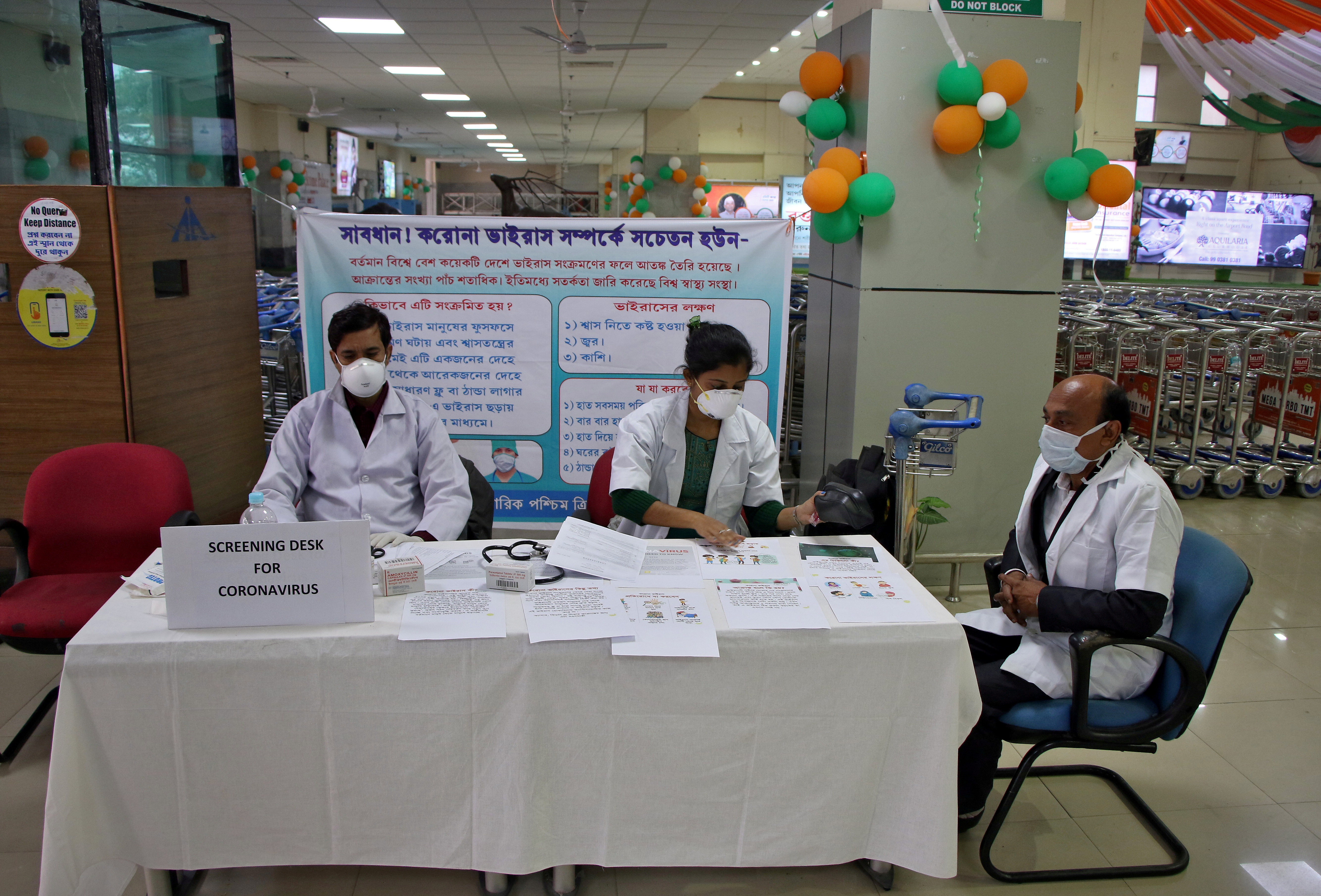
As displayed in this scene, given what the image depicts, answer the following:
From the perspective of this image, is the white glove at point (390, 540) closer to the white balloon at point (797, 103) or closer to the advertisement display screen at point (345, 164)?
the white balloon at point (797, 103)

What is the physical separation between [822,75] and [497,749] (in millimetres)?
2967

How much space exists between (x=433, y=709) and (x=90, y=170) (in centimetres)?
283

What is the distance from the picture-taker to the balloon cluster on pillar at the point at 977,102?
135 inches

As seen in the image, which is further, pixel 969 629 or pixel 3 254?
pixel 3 254

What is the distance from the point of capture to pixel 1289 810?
8.05 feet

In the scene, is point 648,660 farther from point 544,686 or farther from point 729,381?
point 729,381

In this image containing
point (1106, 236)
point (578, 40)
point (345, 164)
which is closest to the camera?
point (578, 40)

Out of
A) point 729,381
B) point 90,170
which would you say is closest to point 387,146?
point 90,170

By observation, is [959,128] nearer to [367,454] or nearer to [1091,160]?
[1091,160]

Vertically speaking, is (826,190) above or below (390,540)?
above

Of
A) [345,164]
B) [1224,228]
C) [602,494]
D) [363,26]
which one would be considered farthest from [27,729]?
[345,164]

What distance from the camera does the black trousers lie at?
84.0 inches

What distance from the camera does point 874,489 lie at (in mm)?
2555

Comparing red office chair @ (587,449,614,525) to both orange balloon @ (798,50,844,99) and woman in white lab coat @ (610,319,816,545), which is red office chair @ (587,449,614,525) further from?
orange balloon @ (798,50,844,99)
